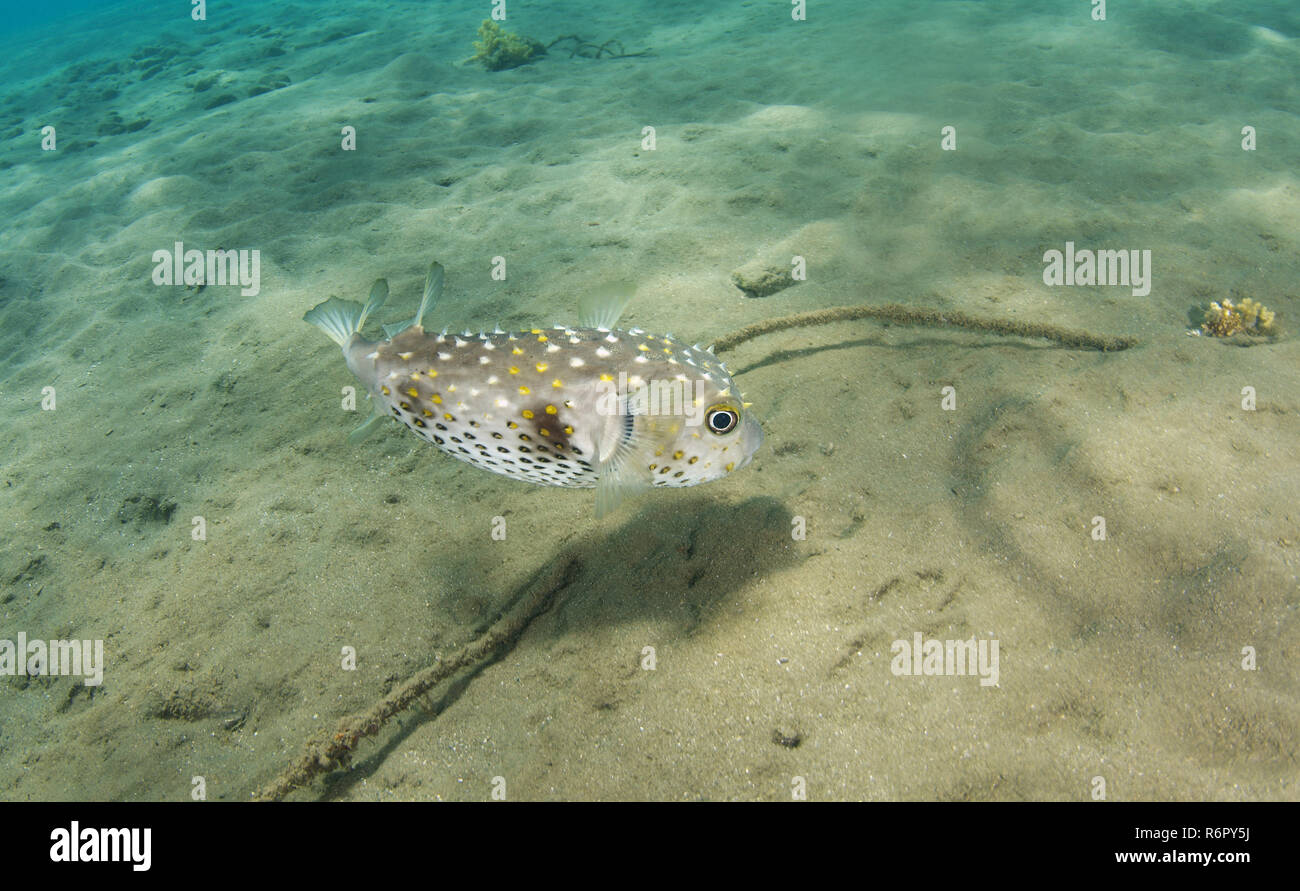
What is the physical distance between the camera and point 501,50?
1227 cm

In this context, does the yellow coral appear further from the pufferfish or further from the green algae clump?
the green algae clump

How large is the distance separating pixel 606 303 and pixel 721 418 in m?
1.07

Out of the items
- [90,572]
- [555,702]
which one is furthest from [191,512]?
[555,702]

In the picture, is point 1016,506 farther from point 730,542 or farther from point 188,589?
point 188,589

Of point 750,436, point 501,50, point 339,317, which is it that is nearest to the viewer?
point 750,436

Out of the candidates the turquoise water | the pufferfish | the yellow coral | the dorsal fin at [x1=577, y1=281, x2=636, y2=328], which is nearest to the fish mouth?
the pufferfish

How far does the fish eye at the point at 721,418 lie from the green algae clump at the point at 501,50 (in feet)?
40.8

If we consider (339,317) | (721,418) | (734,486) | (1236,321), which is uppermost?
(339,317)

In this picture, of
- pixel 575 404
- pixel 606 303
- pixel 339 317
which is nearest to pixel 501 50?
pixel 339 317

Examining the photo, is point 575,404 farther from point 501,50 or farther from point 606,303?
point 501,50

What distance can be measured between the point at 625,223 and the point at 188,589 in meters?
4.68

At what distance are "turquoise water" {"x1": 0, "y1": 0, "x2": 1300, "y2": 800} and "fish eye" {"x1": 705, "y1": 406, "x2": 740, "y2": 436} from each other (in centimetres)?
92

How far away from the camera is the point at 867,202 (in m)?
5.97

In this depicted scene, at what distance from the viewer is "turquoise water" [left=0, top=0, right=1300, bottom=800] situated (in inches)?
103
